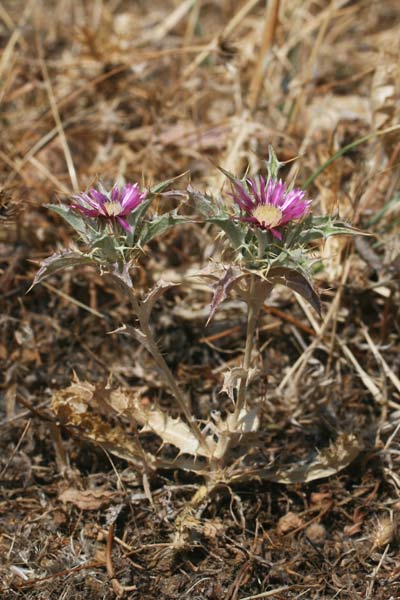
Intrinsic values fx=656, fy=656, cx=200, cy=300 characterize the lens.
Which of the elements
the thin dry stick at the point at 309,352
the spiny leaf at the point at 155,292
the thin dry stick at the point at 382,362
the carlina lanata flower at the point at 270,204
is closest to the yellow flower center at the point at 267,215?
the carlina lanata flower at the point at 270,204

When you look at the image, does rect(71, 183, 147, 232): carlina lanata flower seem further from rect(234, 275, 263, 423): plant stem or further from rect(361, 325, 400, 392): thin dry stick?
rect(361, 325, 400, 392): thin dry stick

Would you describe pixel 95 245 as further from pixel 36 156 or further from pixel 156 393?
pixel 36 156

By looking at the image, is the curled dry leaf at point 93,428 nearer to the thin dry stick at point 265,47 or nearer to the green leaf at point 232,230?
the green leaf at point 232,230

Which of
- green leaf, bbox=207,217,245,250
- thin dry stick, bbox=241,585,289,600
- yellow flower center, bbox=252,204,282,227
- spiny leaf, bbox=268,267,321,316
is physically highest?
yellow flower center, bbox=252,204,282,227

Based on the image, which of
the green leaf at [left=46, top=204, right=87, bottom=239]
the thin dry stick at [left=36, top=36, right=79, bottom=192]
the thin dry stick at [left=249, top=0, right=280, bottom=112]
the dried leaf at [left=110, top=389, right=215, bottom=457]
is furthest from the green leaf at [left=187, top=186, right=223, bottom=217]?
the thin dry stick at [left=249, top=0, right=280, bottom=112]

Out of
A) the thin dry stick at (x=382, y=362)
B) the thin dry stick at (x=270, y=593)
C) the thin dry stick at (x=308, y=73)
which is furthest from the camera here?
the thin dry stick at (x=308, y=73)

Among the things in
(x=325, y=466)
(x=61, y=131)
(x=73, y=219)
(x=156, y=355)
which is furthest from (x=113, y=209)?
(x=61, y=131)

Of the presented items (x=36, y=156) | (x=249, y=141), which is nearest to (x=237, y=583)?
(x=249, y=141)
